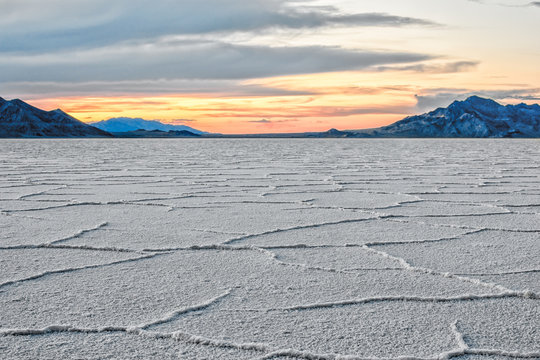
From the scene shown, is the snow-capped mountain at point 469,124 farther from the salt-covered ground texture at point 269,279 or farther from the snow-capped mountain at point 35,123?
the salt-covered ground texture at point 269,279

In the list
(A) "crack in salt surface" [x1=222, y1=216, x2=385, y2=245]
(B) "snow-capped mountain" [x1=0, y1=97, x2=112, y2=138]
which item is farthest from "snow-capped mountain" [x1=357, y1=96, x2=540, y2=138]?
(A) "crack in salt surface" [x1=222, y1=216, x2=385, y2=245]

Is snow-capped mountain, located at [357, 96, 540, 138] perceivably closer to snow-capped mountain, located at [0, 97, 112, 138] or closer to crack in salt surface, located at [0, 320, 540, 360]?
snow-capped mountain, located at [0, 97, 112, 138]

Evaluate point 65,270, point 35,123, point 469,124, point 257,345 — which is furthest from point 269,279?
point 469,124

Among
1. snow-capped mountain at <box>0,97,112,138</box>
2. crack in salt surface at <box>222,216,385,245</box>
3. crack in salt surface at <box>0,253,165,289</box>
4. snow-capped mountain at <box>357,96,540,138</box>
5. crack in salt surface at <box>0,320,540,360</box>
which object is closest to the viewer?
crack in salt surface at <box>0,320,540,360</box>

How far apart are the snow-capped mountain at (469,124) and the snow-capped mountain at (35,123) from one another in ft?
197

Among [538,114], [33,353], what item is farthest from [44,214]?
[538,114]

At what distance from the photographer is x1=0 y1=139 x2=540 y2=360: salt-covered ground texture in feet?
5.03

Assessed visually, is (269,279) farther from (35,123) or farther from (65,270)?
(35,123)

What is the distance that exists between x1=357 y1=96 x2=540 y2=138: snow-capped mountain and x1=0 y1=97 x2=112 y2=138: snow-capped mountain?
197 ft

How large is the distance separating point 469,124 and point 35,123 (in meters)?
89.9

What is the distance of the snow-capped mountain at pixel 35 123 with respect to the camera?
93188 millimetres

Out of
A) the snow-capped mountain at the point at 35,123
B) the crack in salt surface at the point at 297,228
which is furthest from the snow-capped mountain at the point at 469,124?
the crack in salt surface at the point at 297,228

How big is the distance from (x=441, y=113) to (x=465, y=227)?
15075 cm

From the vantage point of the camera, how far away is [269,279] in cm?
213
